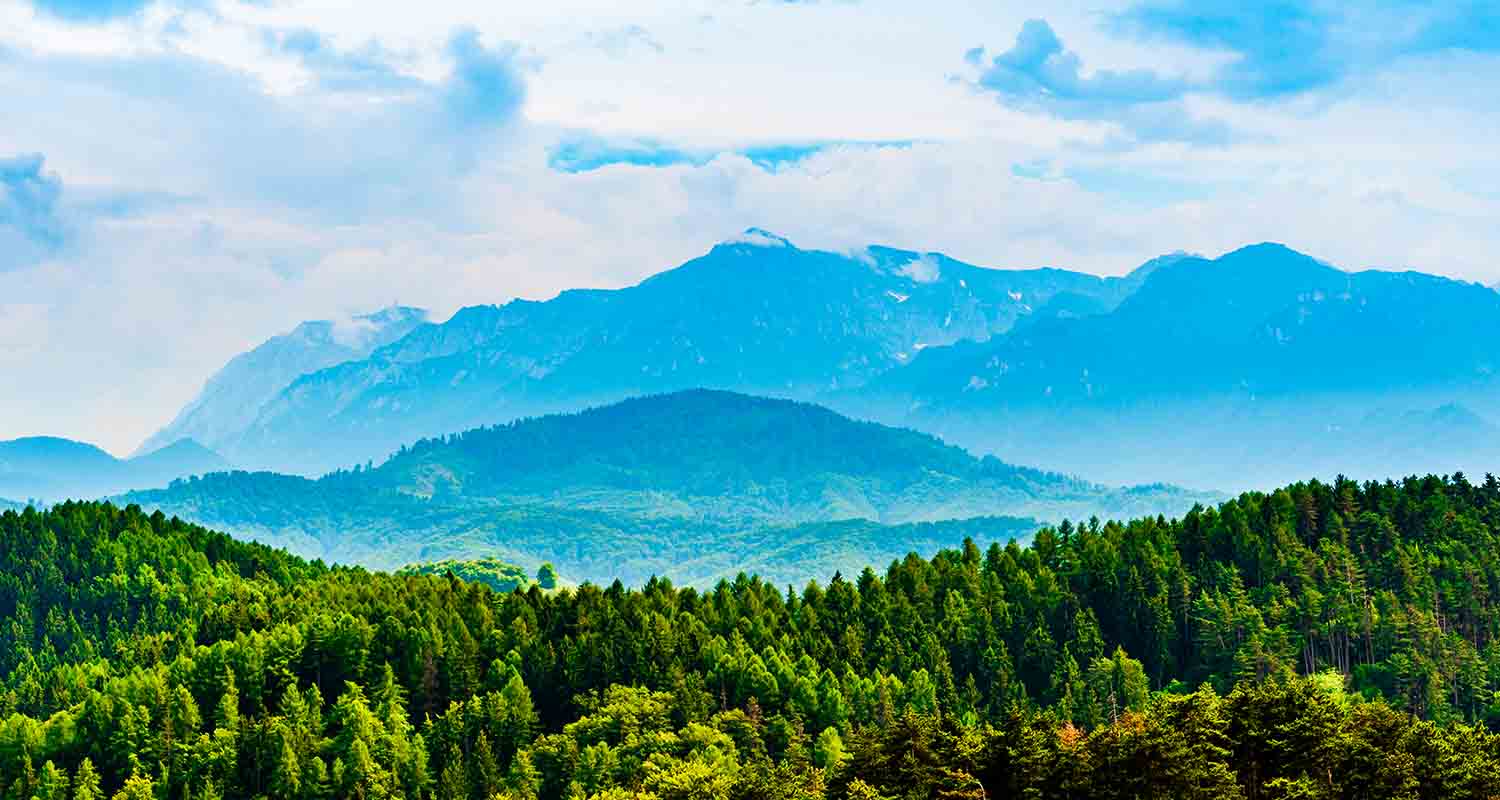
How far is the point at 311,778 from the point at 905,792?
7259 centimetres

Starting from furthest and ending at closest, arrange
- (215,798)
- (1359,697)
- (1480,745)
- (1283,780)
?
1. (1359,697)
2. (215,798)
3. (1480,745)
4. (1283,780)

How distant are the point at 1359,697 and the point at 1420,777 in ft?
206

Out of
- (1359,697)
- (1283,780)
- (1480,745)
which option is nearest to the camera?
(1283,780)

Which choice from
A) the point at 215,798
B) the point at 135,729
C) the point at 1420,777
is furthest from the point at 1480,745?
the point at 135,729

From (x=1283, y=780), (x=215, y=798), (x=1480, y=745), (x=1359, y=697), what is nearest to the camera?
(x=1283, y=780)

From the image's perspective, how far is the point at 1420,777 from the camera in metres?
137

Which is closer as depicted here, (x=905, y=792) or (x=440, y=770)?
(x=905, y=792)

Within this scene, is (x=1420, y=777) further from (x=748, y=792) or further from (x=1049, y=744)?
(x=748, y=792)

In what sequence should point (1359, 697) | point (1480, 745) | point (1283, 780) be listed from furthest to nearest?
point (1359, 697)
point (1480, 745)
point (1283, 780)

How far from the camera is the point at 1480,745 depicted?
14512 centimetres

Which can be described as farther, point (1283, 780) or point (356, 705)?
point (356, 705)

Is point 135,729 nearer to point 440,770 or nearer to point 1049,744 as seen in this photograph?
point 440,770

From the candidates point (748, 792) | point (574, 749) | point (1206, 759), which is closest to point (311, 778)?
point (574, 749)

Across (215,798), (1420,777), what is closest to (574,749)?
(215,798)
